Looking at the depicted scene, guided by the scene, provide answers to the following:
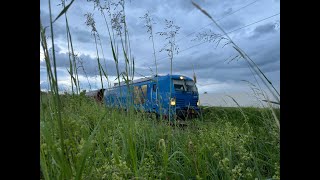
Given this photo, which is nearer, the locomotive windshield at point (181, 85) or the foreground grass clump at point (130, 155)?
the foreground grass clump at point (130, 155)

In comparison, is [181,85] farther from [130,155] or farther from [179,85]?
[130,155]

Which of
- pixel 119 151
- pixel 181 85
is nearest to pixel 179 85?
pixel 181 85

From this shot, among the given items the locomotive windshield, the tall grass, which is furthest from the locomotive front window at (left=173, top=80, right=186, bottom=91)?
the tall grass

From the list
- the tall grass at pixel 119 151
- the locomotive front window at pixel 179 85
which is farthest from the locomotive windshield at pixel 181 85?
the tall grass at pixel 119 151

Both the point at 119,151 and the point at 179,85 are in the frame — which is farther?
the point at 179,85

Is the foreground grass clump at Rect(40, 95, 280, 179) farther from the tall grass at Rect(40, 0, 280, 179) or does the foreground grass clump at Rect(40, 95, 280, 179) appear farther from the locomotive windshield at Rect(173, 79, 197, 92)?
the locomotive windshield at Rect(173, 79, 197, 92)

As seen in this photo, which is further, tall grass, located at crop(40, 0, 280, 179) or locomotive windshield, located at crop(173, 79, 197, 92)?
locomotive windshield, located at crop(173, 79, 197, 92)

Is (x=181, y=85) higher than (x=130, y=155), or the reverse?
(x=181, y=85)

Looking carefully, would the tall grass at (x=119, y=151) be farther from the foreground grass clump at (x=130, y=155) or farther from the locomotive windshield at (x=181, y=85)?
the locomotive windshield at (x=181, y=85)
